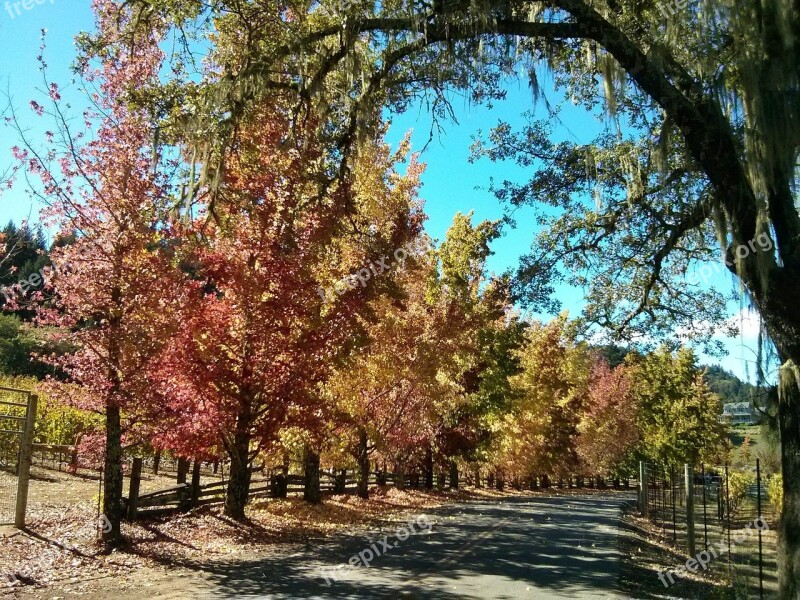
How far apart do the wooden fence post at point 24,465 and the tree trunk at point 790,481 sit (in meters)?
10.6

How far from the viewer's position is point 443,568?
919 centimetres

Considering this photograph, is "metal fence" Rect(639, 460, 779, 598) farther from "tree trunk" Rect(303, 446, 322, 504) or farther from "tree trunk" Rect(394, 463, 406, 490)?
"tree trunk" Rect(394, 463, 406, 490)

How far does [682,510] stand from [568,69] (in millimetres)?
22231

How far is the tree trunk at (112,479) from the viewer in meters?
9.70

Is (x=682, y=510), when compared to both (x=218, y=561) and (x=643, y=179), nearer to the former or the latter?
(x=643, y=179)

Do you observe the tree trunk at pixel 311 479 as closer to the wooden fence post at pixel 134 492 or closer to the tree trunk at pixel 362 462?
the tree trunk at pixel 362 462

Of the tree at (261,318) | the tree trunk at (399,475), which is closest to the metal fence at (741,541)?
the tree at (261,318)

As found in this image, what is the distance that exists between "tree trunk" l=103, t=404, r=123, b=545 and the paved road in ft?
7.37

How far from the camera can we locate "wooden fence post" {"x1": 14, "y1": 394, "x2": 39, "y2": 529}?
9758mm

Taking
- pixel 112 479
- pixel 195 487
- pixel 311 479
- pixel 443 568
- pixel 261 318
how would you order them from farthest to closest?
1. pixel 311 479
2. pixel 195 487
3. pixel 261 318
4. pixel 112 479
5. pixel 443 568

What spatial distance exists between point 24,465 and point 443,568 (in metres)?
7.32

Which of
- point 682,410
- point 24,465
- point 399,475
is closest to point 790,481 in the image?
point 24,465

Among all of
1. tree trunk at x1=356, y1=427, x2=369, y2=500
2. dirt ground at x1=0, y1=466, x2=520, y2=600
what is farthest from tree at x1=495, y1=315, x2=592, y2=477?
dirt ground at x1=0, y1=466, x2=520, y2=600

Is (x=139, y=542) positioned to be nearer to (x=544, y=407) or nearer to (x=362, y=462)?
(x=362, y=462)
